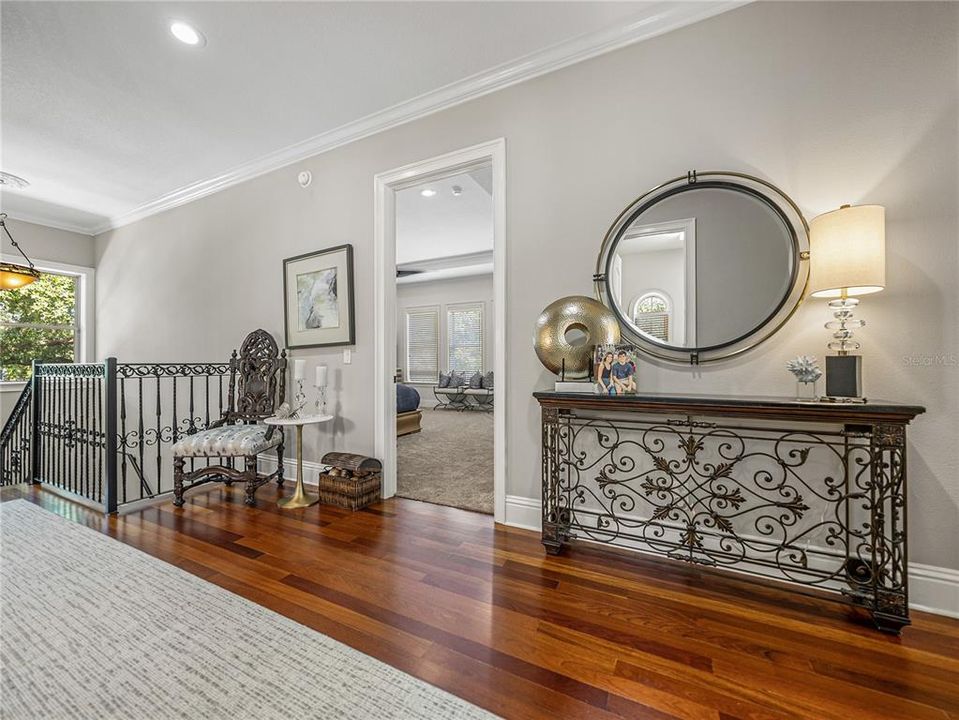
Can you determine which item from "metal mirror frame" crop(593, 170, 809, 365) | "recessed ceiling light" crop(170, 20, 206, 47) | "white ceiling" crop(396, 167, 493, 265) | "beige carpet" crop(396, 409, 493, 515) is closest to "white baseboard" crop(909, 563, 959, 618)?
"metal mirror frame" crop(593, 170, 809, 365)

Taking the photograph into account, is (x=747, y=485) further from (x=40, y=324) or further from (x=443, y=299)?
(x=443, y=299)

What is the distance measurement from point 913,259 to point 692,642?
1.82 m

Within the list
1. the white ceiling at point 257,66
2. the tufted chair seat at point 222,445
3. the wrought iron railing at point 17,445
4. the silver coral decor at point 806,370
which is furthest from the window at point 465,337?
the silver coral decor at point 806,370

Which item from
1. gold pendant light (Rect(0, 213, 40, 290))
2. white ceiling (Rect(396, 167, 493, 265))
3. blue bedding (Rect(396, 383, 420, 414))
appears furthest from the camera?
blue bedding (Rect(396, 383, 420, 414))

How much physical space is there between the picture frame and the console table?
0.32 ft

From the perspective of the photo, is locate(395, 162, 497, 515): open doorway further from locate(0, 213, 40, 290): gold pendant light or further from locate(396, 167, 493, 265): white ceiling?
locate(0, 213, 40, 290): gold pendant light

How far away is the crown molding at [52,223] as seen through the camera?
4.72 metres

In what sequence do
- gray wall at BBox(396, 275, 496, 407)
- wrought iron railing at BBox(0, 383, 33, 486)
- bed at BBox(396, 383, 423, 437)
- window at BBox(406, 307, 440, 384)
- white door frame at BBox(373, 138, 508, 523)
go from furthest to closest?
window at BBox(406, 307, 440, 384) < gray wall at BBox(396, 275, 496, 407) < bed at BBox(396, 383, 423, 437) < wrought iron railing at BBox(0, 383, 33, 486) < white door frame at BBox(373, 138, 508, 523)

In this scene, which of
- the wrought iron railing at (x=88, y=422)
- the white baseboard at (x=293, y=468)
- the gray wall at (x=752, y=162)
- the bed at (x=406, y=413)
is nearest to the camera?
the gray wall at (x=752, y=162)

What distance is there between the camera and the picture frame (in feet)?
6.70

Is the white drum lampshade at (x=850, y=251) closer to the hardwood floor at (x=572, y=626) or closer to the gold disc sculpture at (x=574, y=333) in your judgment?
the gold disc sculpture at (x=574, y=333)

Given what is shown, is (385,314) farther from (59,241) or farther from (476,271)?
(476,271)

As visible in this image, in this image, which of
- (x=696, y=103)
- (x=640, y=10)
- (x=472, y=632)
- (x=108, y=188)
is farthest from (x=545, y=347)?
(x=108, y=188)

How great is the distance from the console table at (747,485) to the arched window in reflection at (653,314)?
1.41 ft
